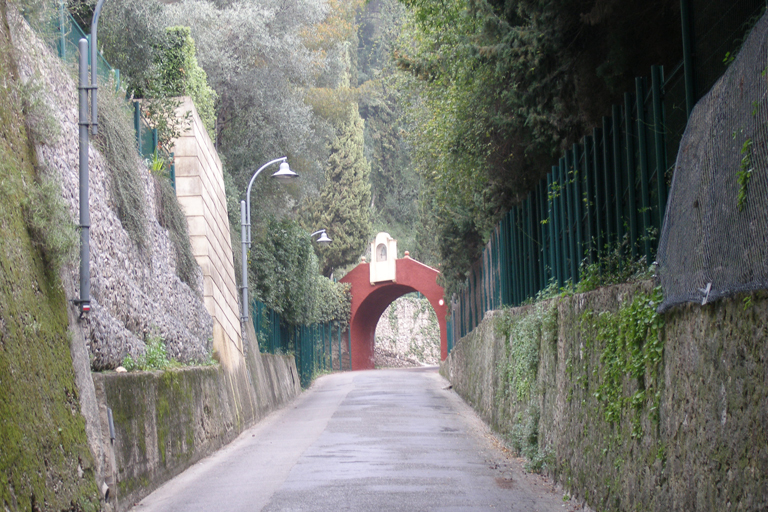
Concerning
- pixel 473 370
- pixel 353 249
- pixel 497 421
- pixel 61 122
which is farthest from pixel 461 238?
pixel 353 249

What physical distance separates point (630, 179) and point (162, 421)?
5777 mm

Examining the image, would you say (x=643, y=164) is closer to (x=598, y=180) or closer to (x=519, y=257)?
(x=598, y=180)

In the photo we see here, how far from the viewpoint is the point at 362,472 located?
8570 mm

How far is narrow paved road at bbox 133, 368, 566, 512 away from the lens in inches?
278

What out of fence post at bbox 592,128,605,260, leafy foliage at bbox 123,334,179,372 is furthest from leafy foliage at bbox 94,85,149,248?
fence post at bbox 592,128,605,260

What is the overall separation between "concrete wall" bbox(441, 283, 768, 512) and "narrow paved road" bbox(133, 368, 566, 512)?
2.34 ft

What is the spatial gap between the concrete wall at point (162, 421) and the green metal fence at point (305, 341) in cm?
666

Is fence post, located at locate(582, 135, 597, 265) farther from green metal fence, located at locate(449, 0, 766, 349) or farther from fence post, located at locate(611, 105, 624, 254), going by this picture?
fence post, located at locate(611, 105, 624, 254)

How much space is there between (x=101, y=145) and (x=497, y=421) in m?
7.32

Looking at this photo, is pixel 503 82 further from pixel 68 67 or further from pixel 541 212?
pixel 68 67

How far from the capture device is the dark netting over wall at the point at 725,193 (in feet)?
A: 11.5

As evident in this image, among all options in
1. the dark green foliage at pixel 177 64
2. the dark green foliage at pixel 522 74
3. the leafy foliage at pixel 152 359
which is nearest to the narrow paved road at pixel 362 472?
the leafy foliage at pixel 152 359

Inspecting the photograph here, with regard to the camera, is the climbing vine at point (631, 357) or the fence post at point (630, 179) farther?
the fence post at point (630, 179)

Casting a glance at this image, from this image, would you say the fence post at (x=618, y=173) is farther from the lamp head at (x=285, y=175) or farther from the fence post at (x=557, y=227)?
the lamp head at (x=285, y=175)
